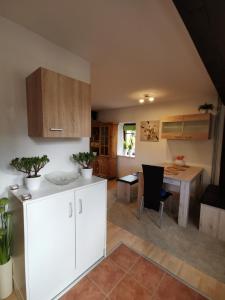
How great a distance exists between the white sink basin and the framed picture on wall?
10.4 feet

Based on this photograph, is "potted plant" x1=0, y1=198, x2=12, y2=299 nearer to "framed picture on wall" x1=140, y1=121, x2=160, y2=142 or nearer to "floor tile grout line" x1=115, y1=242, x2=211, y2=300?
"floor tile grout line" x1=115, y1=242, x2=211, y2=300

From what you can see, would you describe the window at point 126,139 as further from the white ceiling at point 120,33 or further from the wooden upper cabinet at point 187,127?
the white ceiling at point 120,33

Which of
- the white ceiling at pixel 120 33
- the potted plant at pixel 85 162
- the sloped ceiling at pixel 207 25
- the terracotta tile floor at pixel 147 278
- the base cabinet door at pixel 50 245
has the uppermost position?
the white ceiling at pixel 120 33

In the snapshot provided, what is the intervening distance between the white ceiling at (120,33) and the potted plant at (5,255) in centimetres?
161

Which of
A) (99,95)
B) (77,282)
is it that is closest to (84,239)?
(77,282)

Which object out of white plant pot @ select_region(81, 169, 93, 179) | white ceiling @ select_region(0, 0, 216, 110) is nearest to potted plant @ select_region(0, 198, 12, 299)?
white plant pot @ select_region(81, 169, 93, 179)

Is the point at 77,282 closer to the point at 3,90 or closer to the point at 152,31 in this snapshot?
the point at 3,90

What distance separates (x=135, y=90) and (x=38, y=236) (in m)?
2.89

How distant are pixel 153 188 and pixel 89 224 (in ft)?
4.39

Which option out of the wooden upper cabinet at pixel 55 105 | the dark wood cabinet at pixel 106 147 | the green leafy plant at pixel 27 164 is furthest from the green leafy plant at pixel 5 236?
the dark wood cabinet at pixel 106 147

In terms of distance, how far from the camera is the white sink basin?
4.91ft

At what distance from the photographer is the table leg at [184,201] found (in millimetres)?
2453

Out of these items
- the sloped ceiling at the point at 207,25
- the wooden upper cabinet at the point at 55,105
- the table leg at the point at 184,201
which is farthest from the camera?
the table leg at the point at 184,201

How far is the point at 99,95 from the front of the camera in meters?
3.51
